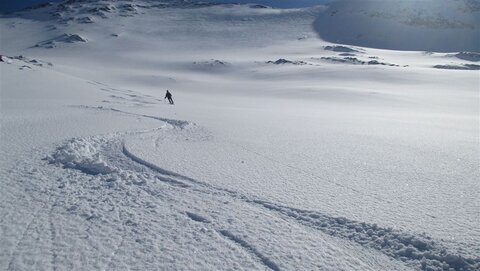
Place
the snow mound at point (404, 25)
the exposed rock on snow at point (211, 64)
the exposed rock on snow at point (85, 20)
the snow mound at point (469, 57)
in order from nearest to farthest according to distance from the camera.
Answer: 1. the exposed rock on snow at point (211, 64)
2. the snow mound at point (469, 57)
3. the snow mound at point (404, 25)
4. the exposed rock on snow at point (85, 20)

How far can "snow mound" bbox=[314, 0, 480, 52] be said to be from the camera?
9231cm

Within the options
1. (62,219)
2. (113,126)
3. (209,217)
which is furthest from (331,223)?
(113,126)

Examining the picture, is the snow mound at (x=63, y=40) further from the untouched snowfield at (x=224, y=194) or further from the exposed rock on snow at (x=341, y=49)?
the untouched snowfield at (x=224, y=194)

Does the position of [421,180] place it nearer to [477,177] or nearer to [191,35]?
[477,177]

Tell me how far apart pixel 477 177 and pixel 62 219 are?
6.28 meters

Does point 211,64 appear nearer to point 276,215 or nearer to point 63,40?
point 63,40

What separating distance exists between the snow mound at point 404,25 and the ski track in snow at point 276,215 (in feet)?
298

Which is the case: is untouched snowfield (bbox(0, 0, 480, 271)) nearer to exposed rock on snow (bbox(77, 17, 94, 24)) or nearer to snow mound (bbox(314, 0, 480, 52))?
snow mound (bbox(314, 0, 480, 52))

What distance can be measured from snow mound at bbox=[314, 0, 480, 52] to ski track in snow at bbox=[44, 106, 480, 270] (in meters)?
90.7

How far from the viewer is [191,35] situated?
92750 mm

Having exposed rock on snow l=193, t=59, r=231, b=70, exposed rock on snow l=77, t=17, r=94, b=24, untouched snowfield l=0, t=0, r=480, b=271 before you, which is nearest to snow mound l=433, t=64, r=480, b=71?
exposed rock on snow l=193, t=59, r=231, b=70

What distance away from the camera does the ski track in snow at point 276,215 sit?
3434mm

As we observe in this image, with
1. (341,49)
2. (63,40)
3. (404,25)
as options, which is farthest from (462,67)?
(63,40)

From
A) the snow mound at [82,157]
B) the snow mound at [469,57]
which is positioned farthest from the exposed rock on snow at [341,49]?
the snow mound at [82,157]
